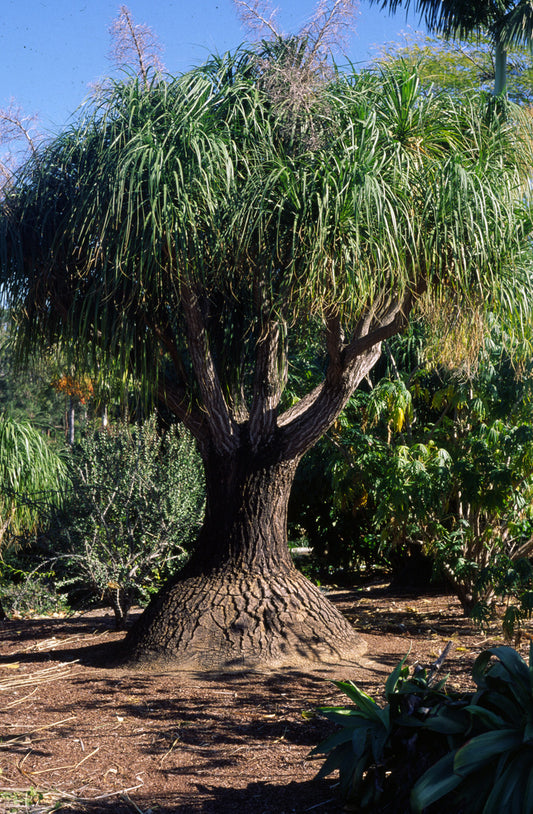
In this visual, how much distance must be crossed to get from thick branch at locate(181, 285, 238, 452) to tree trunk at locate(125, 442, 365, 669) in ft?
0.54

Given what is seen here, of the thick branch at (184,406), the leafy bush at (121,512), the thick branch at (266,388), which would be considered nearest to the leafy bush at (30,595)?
the leafy bush at (121,512)

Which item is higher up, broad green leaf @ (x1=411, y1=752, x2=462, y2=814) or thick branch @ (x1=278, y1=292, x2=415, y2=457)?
thick branch @ (x1=278, y1=292, x2=415, y2=457)

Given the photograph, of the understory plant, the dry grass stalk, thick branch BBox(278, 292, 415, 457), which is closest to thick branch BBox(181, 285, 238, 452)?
thick branch BBox(278, 292, 415, 457)

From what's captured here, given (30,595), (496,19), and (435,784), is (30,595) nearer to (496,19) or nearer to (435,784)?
(435,784)

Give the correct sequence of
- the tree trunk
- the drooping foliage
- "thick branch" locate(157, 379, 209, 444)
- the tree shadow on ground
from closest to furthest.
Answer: the tree shadow on ground, the drooping foliage, the tree trunk, "thick branch" locate(157, 379, 209, 444)

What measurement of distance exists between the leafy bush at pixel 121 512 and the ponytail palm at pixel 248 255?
781 mm

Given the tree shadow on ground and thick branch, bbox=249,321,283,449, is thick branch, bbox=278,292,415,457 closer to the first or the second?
thick branch, bbox=249,321,283,449

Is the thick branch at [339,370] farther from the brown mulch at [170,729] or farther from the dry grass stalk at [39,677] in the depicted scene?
the dry grass stalk at [39,677]

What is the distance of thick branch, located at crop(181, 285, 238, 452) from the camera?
19.3 feet

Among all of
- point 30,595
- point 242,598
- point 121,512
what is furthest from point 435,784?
point 30,595

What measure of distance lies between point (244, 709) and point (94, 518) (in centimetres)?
280

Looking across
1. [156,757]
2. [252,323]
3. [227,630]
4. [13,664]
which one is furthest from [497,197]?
[13,664]

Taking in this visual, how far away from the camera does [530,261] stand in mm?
6102

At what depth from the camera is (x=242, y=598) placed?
6.01 m
